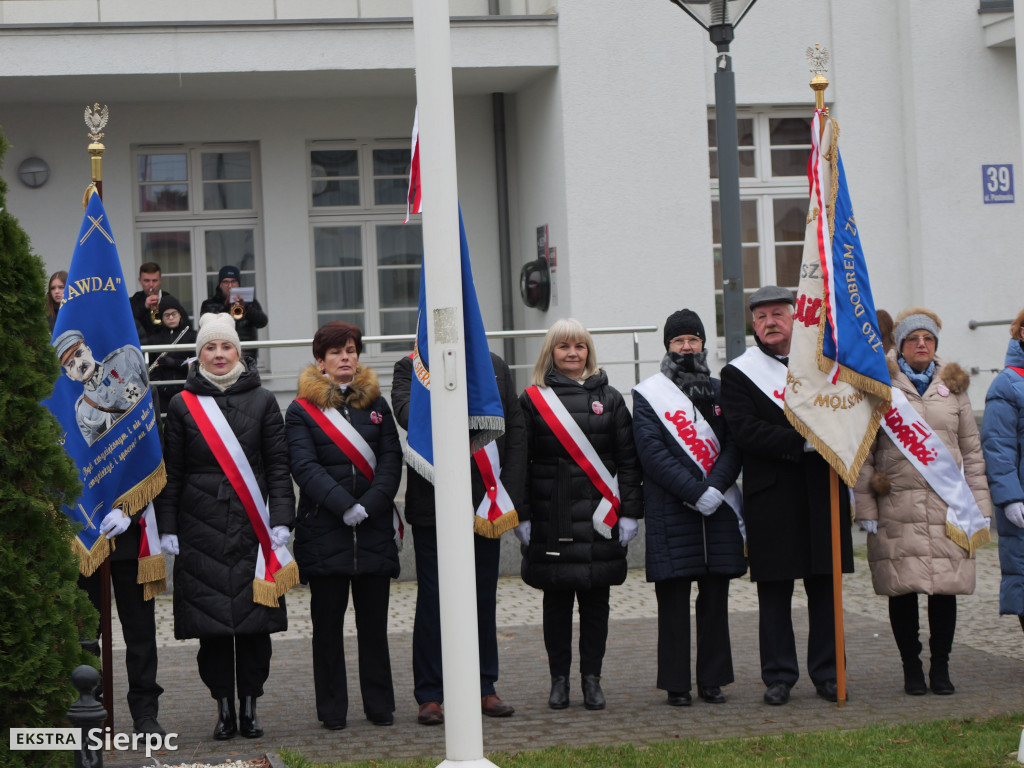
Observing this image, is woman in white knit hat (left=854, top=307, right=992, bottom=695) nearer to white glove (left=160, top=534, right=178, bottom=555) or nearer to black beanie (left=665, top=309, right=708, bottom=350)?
black beanie (left=665, top=309, right=708, bottom=350)

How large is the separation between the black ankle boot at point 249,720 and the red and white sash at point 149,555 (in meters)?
0.69

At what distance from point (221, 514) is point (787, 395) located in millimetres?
2888

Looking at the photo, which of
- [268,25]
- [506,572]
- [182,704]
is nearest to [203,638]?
[182,704]

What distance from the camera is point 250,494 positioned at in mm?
6492

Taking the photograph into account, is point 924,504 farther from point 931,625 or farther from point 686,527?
point 686,527

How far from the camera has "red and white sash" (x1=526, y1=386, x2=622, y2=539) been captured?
701 centimetres

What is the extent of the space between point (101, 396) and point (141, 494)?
0.52 metres

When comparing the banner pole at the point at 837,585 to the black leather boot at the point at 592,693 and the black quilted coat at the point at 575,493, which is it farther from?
the black leather boot at the point at 592,693

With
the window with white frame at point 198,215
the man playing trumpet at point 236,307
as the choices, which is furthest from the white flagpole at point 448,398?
the window with white frame at point 198,215

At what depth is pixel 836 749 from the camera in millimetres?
5914

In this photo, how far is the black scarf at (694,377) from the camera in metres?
7.17

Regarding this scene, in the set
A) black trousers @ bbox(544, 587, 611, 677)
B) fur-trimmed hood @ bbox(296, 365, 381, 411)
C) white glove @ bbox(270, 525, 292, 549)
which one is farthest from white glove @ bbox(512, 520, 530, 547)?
white glove @ bbox(270, 525, 292, 549)

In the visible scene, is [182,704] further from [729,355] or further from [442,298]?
[729,355]

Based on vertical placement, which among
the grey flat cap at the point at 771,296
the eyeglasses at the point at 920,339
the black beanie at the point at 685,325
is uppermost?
the grey flat cap at the point at 771,296
